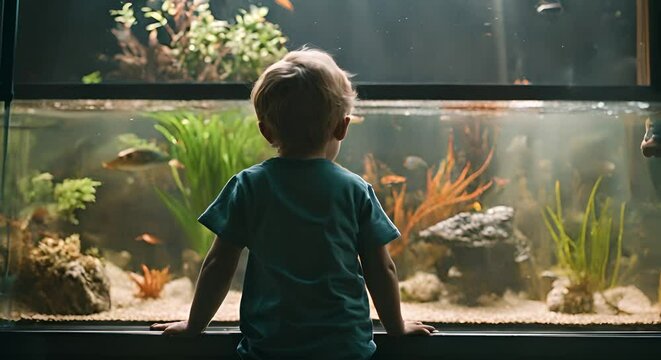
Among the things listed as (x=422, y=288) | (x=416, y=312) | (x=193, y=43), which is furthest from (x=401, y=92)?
(x=193, y=43)

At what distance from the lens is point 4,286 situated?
2.60m

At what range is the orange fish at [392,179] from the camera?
369cm

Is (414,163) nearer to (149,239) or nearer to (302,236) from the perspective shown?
(149,239)

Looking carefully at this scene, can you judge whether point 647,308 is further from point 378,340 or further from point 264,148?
point 264,148

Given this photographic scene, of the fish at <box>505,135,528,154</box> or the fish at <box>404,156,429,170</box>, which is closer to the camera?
the fish at <box>505,135,528,154</box>

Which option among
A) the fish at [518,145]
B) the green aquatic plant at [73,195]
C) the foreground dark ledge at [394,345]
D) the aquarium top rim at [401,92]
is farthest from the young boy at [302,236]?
the fish at [518,145]

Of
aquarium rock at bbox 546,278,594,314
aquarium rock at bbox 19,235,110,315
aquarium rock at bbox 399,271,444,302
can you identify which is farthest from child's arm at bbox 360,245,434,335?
aquarium rock at bbox 19,235,110,315

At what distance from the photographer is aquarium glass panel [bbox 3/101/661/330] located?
9.21ft

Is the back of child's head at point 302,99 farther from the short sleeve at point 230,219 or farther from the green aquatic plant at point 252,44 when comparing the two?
the green aquatic plant at point 252,44

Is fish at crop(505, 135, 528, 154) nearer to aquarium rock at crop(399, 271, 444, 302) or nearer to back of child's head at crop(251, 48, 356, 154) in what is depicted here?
aquarium rock at crop(399, 271, 444, 302)

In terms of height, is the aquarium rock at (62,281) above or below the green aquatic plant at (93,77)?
below

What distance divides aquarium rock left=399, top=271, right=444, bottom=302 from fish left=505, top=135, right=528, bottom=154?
975 mm

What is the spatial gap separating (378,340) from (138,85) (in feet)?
5.17

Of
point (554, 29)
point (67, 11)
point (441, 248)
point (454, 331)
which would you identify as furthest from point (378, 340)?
point (67, 11)
